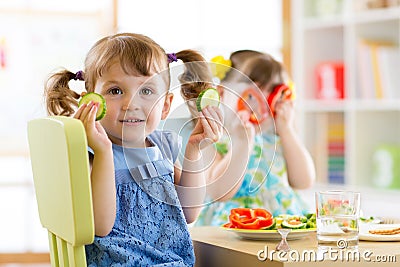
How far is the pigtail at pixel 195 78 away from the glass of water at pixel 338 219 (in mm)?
312

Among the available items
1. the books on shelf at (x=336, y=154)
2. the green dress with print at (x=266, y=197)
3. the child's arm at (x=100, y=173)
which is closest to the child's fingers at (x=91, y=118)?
the child's arm at (x=100, y=173)

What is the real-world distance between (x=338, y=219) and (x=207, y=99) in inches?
13.3

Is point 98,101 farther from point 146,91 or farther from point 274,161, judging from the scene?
point 274,161

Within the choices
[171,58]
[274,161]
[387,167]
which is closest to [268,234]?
[171,58]

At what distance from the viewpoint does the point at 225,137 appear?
1.67 metres

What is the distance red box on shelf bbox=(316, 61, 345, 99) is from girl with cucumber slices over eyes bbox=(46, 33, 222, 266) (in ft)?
7.66

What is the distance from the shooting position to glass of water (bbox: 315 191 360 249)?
4.88 ft

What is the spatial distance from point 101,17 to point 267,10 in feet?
2.81

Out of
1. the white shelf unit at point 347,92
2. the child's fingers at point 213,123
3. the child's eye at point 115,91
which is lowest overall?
the white shelf unit at point 347,92

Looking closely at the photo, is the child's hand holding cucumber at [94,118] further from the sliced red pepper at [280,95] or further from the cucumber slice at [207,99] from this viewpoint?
the sliced red pepper at [280,95]

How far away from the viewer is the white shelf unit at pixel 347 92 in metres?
3.72

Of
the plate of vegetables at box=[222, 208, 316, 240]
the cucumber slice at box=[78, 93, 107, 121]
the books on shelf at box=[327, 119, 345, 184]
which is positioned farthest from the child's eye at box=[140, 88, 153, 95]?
the books on shelf at box=[327, 119, 345, 184]

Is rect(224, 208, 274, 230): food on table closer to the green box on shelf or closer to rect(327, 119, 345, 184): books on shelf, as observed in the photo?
the green box on shelf

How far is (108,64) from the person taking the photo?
154cm
